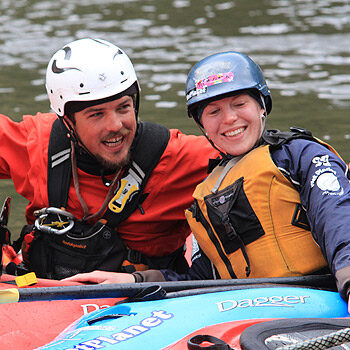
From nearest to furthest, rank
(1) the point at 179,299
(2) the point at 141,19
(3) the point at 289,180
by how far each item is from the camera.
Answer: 1. (1) the point at 179,299
2. (3) the point at 289,180
3. (2) the point at 141,19

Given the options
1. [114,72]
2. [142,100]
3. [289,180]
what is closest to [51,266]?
[114,72]

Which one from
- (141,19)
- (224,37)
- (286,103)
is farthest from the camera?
(141,19)

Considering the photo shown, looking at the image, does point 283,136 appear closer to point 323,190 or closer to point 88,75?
point 323,190

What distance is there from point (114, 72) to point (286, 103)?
179 inches

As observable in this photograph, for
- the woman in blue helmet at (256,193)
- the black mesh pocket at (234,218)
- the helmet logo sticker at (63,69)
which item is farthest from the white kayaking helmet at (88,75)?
the black mesh pocket at (234,218)

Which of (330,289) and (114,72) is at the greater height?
(114,72)

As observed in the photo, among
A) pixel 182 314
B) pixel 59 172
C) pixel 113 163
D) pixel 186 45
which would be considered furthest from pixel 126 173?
pixel 186 45

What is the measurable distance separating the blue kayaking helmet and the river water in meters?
2.62

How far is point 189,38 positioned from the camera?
32.7ft

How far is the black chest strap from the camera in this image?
127 inches

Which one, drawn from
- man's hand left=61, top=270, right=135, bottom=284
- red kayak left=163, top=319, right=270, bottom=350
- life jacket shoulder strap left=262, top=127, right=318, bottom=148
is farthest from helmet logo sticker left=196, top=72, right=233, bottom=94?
red kayak left=163, top=319, right=270, bottom=350

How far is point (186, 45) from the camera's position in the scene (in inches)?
378

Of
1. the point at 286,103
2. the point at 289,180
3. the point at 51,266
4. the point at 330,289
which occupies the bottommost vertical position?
the point at 286,103

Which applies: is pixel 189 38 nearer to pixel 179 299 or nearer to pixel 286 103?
pixel 286 103
